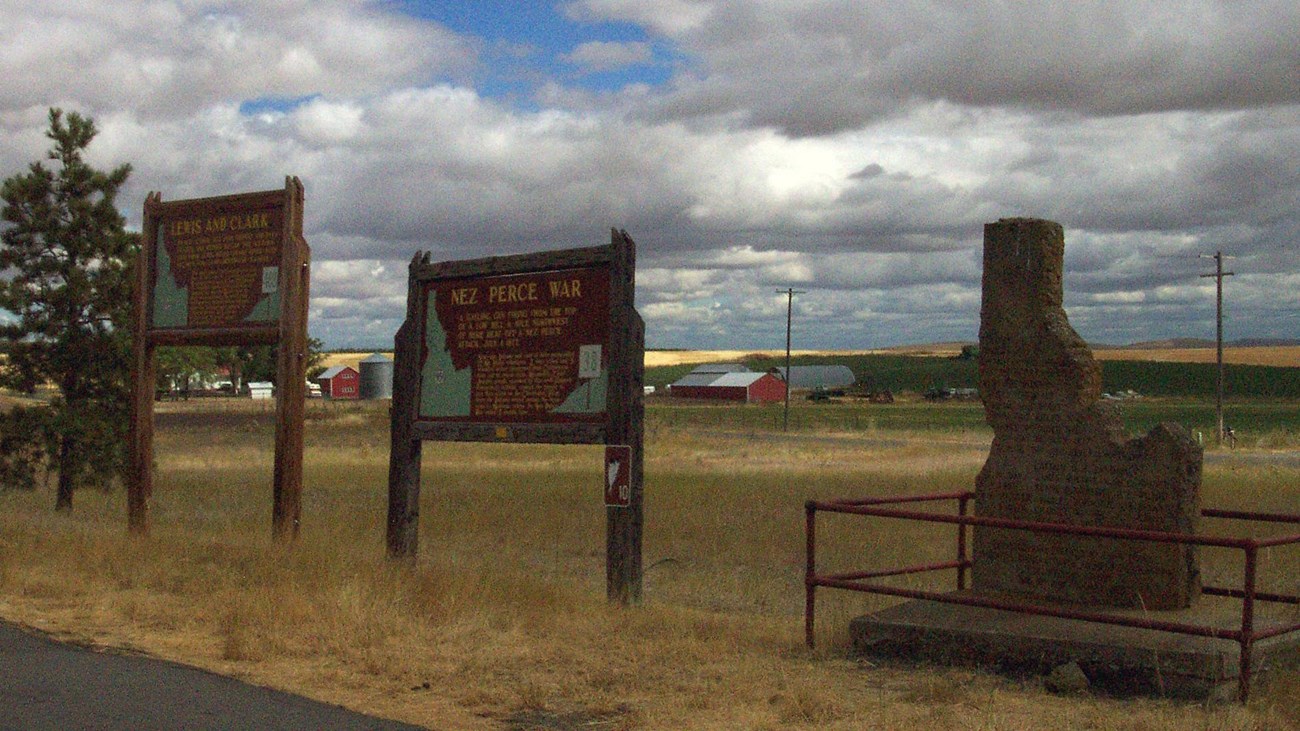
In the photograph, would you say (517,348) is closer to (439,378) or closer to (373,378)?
(439,378)

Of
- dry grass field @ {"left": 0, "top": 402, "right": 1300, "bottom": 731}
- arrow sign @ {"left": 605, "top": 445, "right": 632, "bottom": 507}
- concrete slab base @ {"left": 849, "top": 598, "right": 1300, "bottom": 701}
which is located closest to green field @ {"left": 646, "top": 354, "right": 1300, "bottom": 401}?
dry grass field @ {"left": 0, "top": 402, "right": 1300, "bottom": 731}

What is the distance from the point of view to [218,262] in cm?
1462

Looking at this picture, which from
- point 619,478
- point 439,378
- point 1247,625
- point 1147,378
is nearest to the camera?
point 1247,625

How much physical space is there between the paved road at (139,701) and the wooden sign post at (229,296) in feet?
18.4

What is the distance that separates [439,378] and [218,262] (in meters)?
3.90

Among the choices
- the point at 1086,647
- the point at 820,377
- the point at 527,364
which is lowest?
the point at 1086,647

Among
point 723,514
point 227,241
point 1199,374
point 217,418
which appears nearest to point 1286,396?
point 1199,374

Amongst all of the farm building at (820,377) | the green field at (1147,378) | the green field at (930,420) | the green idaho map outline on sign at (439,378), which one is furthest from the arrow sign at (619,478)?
the farm building at (820,377)

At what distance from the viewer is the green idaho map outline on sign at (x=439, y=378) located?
12.0 metres

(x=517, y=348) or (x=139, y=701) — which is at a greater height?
(x=517, y=348)

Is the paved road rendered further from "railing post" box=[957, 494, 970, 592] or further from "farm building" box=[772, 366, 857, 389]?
"farm building" box=[772, 366, 857, 389]

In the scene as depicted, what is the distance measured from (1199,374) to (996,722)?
147 metres

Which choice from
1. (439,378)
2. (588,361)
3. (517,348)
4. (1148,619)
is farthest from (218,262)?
(1148,619)

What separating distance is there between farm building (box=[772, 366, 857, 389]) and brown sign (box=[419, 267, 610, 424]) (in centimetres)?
13341
